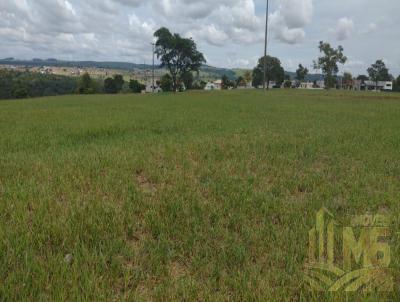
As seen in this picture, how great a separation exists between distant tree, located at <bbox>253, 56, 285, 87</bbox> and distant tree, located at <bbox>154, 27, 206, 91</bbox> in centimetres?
3820

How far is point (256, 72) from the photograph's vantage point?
346ft

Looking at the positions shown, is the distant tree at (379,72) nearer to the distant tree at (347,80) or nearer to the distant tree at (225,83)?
the distant tree at (347,80)

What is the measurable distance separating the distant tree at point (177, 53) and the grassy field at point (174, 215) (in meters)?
57.6

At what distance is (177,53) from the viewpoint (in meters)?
64.6

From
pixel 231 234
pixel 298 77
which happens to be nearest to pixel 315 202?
pixel 231 234

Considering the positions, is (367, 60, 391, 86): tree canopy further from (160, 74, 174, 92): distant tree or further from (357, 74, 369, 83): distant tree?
(160, 74, 174, 92): distant tree

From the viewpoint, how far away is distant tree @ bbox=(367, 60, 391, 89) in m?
123

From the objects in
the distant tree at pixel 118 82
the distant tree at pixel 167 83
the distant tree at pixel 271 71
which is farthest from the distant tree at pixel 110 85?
the distant tree at pixel 271 71

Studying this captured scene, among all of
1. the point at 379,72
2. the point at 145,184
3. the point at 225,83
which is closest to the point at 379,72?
the point at 379,72

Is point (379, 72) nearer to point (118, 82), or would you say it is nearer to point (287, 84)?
point (287, 84)

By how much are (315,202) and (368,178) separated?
6.27ft

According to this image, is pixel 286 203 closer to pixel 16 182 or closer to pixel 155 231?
pixel 155 231

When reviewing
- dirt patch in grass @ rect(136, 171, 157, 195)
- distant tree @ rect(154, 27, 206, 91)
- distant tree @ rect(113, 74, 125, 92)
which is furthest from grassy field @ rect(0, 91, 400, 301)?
distant tree @ rect(113, 74, 125, 92)

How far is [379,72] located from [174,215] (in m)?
139
